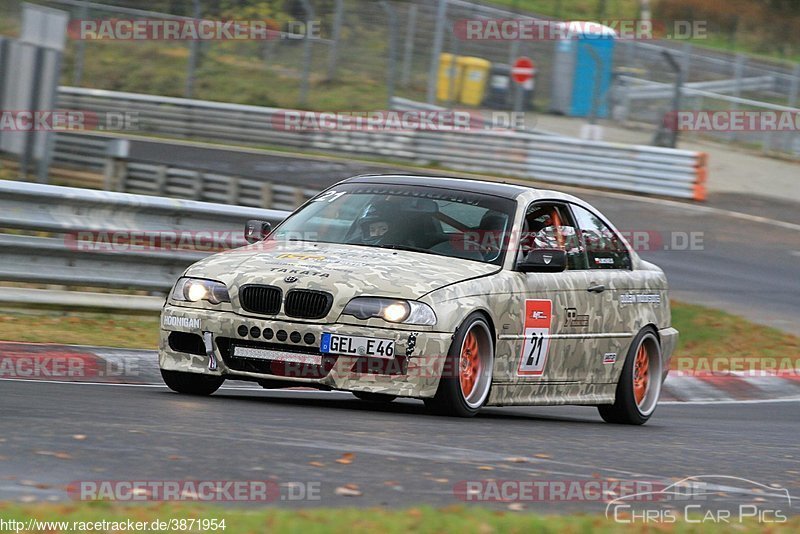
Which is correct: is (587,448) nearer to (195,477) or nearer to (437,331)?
(437,331)

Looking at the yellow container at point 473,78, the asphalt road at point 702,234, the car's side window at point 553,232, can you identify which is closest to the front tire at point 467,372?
the car's side window at point 553,232

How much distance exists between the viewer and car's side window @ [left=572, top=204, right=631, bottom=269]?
1020 centimetres

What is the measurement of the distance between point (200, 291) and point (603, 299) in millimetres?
2942

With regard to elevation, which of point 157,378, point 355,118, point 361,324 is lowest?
point 157,378

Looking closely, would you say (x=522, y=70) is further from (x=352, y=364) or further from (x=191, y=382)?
(x=352, y=364)

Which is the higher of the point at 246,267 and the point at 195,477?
the point at 246,267

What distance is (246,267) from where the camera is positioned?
28.2ft

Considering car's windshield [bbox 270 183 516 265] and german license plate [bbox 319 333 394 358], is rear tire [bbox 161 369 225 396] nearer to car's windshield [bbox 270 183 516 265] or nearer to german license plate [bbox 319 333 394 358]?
german license plate [bbox 319 333 394 358]

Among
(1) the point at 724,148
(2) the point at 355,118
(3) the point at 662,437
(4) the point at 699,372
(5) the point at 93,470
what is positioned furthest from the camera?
(1) the point at 724,148

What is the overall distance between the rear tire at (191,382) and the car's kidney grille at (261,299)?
2.00ft

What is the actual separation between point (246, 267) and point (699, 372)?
7070mm

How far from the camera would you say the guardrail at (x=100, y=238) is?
1192cm

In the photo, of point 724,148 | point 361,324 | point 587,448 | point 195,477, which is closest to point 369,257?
point 361,324

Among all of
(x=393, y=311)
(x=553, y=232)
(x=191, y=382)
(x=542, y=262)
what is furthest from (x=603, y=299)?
(x=191, y=382)
